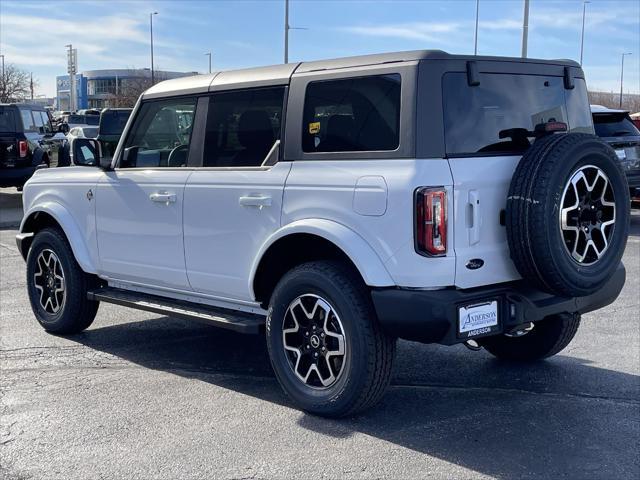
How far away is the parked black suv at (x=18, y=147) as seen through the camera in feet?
54.3

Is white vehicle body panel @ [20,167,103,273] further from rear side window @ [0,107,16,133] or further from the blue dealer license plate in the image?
rear side window @ [0,107,16,133]

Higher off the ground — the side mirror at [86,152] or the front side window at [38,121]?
the front side window at [38,121]

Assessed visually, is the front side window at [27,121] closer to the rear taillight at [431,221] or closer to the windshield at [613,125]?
the windshield at [613,125]

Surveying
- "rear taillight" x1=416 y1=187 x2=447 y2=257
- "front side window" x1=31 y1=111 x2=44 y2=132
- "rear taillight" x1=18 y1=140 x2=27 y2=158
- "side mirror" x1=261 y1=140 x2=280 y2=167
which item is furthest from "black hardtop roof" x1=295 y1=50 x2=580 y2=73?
"front side window" x1=31 y1=111 x2=44 y2=132

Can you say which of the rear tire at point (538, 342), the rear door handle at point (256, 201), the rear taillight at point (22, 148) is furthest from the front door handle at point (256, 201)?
the rear taillight at point (22, 148)

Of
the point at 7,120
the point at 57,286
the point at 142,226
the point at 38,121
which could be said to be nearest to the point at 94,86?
the point at 38,121

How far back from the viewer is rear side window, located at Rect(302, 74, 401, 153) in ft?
14.4

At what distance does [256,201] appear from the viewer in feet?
16.0

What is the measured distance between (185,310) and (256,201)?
1028 mm

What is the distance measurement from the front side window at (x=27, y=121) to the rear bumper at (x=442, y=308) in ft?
49.4

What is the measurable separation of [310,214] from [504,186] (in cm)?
106

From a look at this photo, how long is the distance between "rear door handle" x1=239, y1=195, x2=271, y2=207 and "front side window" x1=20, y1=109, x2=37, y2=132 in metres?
13.9

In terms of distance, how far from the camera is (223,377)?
5.47 m

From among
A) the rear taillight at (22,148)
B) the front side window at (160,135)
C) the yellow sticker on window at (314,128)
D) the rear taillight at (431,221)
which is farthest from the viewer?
the rear taillight at (22,148)
